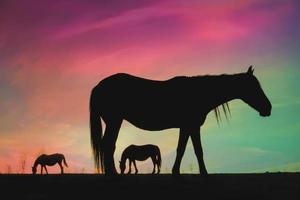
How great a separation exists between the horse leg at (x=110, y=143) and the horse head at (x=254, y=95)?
4246mm

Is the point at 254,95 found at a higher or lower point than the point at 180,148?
higher

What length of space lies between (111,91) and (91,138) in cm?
157

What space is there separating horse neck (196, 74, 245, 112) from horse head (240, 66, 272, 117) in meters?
0.26

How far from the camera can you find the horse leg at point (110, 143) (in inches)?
536

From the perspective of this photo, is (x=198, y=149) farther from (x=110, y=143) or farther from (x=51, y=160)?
(x=51, y=160)

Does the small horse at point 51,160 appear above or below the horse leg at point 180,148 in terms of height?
above

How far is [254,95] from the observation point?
50.2 ft

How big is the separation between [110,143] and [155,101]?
1976 mm

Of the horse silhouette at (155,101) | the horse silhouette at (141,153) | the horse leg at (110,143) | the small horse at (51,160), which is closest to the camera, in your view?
the horse leg at (110,143)
